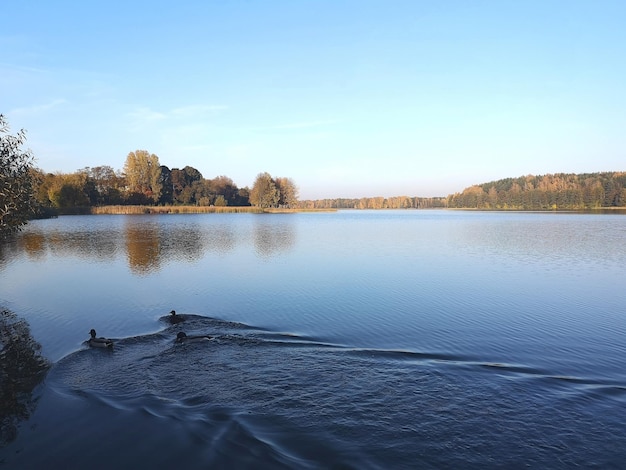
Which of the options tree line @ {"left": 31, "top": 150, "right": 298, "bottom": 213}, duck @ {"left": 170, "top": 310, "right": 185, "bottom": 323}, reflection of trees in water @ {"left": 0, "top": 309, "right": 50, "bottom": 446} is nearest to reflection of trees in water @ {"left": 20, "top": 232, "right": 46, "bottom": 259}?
reflection of trees in water @ {"left": 0, "top": 309, "right": 50, "bottom": 446}

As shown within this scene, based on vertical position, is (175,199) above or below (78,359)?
above

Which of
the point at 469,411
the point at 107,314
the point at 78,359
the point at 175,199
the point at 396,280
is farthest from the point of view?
the point at 175,199

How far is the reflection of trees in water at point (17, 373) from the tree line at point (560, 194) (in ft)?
522

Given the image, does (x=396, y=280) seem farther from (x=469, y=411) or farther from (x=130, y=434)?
(x=130, y=434)

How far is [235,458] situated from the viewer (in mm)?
6953

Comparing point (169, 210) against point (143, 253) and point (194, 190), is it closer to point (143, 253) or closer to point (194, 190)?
point (194, 190)

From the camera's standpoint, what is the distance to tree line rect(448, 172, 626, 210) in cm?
13750

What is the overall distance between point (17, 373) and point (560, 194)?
164 metres

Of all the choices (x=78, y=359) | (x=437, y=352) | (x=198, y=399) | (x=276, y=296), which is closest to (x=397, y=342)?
(x=437, y=352)

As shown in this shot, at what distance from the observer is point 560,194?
14500 centimetres

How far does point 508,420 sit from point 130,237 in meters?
41.8

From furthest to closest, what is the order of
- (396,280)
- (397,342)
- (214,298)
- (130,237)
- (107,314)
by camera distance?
(130,237) < (396,280) < (214,298) < (107,314) < (397,342)

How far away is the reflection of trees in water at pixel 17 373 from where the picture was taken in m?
8.25

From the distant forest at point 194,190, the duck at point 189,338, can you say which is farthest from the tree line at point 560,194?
the duck at point 189,338
